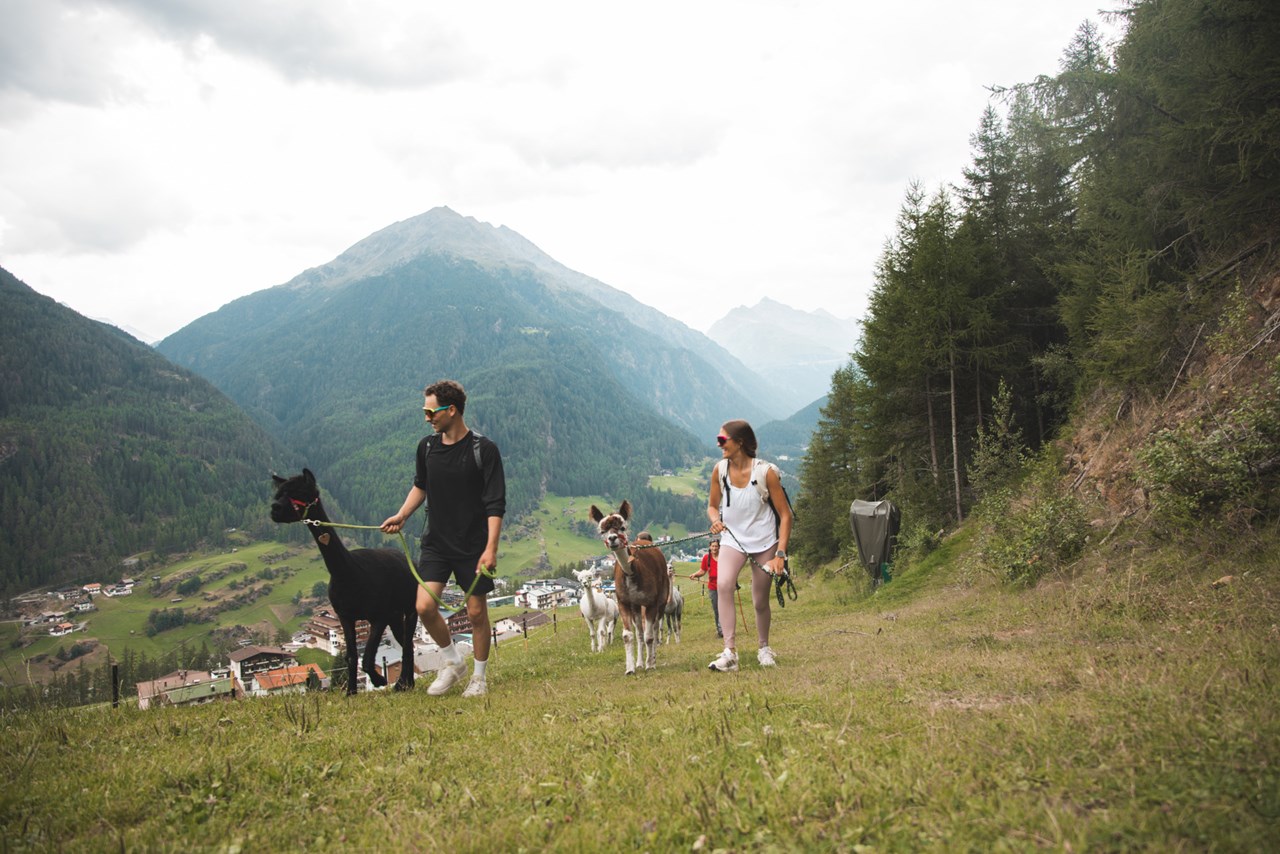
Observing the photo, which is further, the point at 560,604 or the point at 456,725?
the point at 560,604

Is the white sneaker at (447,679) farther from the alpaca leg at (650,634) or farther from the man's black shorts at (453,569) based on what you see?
the alpaca leg at (650,634)

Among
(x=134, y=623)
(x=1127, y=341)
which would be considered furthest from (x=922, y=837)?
(x=134, y=623)

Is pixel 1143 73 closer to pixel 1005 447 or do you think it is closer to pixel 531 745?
pixel 1005 447

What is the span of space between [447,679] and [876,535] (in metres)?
17.4

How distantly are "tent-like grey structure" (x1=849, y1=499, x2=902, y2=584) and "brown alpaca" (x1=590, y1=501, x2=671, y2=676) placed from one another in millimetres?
13240

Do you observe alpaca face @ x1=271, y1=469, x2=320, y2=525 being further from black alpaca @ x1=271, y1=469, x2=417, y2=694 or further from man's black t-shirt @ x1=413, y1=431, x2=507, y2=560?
man's black t-shirt @ x1=413, y1=431, x2=507, y2=560

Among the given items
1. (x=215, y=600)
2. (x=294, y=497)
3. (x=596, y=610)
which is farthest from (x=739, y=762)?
(x=215, y=600)

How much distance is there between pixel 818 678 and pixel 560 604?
383ft

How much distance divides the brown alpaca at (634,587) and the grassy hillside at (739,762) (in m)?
2.29

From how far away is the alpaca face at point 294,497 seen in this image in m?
7.48

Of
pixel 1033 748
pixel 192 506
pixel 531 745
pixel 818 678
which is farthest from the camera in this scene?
pixel 192 506

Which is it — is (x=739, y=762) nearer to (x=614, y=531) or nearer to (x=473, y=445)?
(x=473, y=445)

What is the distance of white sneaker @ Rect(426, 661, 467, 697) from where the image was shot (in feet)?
24.0

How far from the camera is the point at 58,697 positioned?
780 cm
